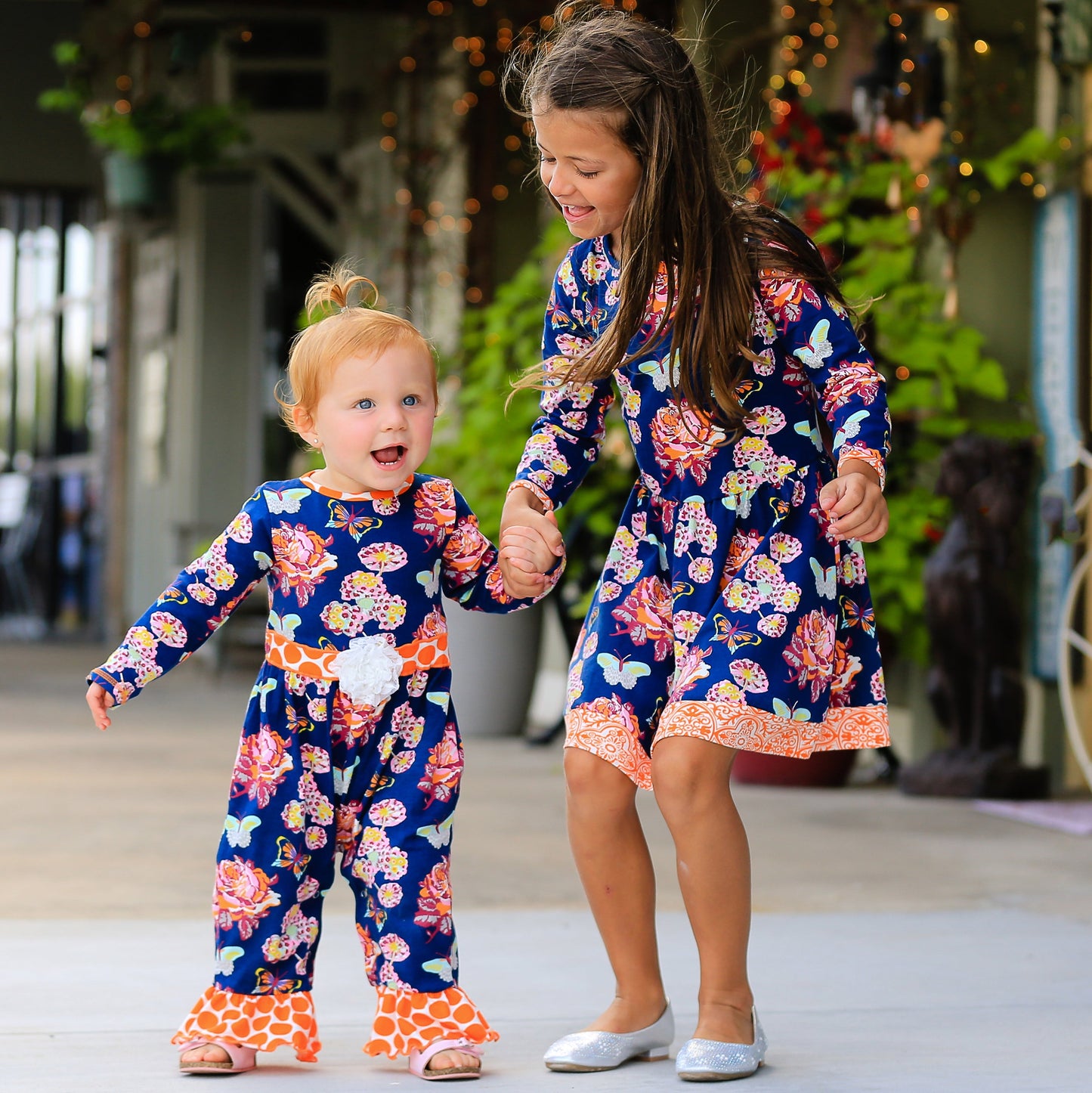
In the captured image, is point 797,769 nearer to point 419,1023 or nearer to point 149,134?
point 419,1023

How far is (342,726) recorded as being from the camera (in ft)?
7.25

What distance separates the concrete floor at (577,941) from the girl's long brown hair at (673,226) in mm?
903

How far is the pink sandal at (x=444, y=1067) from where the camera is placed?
85.2 inches

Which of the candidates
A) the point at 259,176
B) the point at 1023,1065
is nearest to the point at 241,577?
the point at 1023,1065

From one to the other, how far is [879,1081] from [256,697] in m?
0.91

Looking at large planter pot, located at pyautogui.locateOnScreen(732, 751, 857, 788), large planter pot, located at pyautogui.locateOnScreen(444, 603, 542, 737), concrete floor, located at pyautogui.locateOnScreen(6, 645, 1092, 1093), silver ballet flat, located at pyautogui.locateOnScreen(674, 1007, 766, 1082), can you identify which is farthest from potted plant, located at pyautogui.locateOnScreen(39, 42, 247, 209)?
silver ballet flat, located at pyautogui.locateOnScreen(674, 1007, 766, 1082)

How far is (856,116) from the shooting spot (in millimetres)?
5680

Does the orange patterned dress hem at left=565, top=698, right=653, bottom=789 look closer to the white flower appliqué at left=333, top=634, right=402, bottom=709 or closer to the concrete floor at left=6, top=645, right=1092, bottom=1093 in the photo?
the white flower appliqué at left=333, top=634, right=402, bottom=709

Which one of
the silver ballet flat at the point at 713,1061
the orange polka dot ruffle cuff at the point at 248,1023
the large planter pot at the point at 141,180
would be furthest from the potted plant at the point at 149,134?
the silver ballet flat at the point at 713,1061

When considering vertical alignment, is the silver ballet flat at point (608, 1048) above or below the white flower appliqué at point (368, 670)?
below

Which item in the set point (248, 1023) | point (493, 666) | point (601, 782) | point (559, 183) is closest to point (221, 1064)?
point (248, 1023)

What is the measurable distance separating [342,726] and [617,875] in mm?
404

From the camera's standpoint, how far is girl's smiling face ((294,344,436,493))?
2201 mm

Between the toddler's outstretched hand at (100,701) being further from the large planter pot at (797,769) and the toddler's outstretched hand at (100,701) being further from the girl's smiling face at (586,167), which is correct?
the large planter pot at (797,769)
